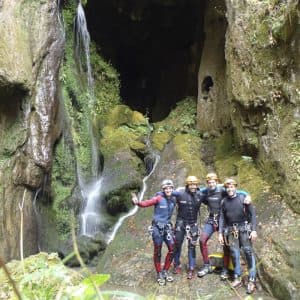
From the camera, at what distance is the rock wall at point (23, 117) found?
9047 mm

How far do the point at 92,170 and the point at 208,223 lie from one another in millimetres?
5185

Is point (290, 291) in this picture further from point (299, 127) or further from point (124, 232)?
point (124, 232)

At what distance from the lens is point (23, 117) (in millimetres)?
9508

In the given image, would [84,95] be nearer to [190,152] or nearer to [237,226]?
[190,152]

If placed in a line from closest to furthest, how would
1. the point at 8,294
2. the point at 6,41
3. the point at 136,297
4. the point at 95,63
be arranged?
the point at 136,297 < the point at 8,294 < the point at 6,41 < the point at 95,63

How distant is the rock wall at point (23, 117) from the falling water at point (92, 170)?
1.57 m

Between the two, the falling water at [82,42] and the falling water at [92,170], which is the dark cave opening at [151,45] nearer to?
the falling water at [82,42]

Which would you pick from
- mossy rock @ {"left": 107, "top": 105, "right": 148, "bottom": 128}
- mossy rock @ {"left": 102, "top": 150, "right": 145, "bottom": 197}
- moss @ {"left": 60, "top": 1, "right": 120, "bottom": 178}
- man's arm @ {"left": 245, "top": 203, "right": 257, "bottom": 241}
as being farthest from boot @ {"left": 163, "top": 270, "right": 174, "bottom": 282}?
mossy rock @ {"left": 107, "top": 105, "right": 148, "bottom": 128}

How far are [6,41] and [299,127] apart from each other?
248 inches

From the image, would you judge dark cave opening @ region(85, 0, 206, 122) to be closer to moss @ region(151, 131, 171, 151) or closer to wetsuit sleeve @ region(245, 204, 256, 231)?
moss @ region(151, 131, 171, 151)

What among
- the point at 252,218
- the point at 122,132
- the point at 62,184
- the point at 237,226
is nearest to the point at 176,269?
the point at 237,226

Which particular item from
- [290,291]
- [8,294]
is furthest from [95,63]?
[8,294]

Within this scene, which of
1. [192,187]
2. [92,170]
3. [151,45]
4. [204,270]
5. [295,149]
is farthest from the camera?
[151,45]

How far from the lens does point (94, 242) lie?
9898 mm
